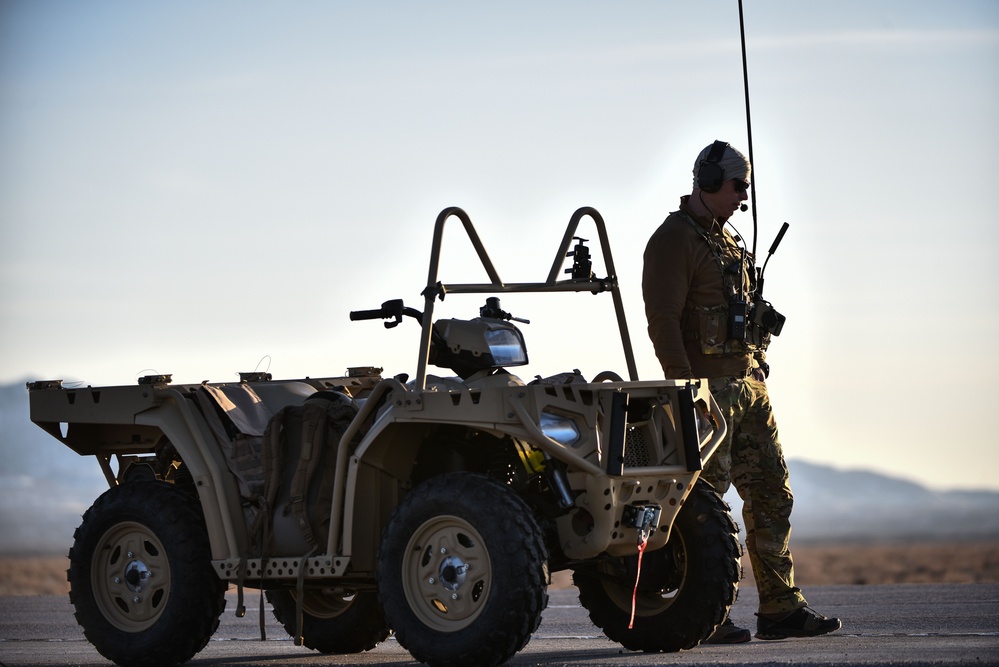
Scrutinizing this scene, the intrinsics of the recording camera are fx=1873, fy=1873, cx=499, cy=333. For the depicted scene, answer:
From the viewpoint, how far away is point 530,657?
9.89m

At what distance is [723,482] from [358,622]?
227cm

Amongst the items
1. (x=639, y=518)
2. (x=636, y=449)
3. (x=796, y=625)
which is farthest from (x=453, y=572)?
(x=796, y=625)

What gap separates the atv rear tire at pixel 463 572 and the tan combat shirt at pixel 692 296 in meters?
2.22

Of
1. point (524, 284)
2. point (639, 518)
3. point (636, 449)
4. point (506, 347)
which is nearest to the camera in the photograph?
point (639, 518)

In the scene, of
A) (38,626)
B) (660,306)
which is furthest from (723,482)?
(38,626)

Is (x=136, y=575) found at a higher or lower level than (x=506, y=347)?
lower

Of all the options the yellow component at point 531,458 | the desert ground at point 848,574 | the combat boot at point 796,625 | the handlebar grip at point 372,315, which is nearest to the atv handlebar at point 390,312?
the handlebar grip at point 372,315

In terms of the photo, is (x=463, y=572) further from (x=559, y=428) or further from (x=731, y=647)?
(x=731, y=647)

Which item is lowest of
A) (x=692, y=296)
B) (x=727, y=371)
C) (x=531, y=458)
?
(x=531, y=458)

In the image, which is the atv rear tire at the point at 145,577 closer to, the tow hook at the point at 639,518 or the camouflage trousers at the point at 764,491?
the tow hook at the point at 639,518

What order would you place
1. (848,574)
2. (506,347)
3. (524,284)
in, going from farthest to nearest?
(848,574) < (524,284) < (506,347)

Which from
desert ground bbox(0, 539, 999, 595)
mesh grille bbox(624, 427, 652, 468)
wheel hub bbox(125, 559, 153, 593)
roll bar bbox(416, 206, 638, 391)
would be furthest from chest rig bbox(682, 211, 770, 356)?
desert ground bbox(0, 539, 999, 595)

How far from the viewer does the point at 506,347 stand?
947 centimetres

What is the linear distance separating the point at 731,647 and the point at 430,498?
2.38 m
